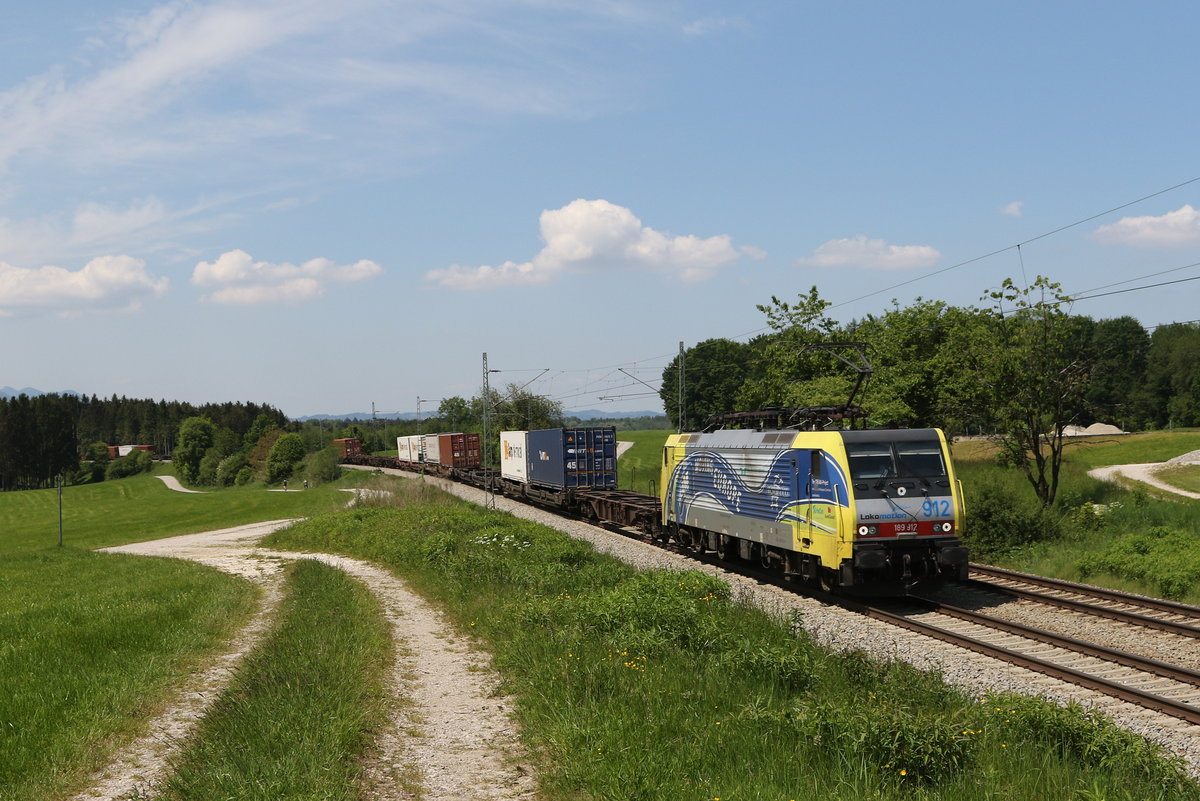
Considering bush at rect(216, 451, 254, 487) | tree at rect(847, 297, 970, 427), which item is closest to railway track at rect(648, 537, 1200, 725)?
tree at rect(847, 297, 970, 427)

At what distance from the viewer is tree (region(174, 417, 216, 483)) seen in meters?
134

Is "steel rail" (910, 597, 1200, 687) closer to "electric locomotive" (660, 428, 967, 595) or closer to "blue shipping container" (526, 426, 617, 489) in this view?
"electric locomotive" (660, 428, 967, 595)

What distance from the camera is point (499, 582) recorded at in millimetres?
18141

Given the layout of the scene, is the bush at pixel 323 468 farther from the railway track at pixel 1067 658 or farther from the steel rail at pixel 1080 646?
the steel rail at pixel 1080 646

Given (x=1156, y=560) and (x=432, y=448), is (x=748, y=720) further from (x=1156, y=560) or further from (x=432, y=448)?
(x=432, y=448)

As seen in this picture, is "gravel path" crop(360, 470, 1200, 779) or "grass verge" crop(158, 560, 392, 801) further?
"gravel path" crop(360, 470, 1200, 779)

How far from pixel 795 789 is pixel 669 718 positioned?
6.53 feet

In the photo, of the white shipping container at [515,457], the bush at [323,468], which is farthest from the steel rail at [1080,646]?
the bush at [323,468]

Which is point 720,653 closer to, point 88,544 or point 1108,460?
point 88,544

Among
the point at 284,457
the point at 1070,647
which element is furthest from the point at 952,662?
the point at 284,457

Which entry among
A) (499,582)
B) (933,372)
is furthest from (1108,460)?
(499,582)

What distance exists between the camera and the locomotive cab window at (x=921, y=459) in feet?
56.9

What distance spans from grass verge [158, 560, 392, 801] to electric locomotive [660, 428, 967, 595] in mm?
8041

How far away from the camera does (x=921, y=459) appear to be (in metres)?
17.5
